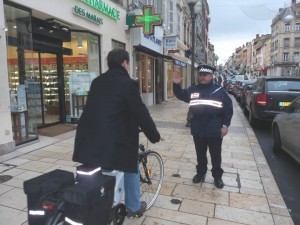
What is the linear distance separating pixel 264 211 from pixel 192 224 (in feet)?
3.44

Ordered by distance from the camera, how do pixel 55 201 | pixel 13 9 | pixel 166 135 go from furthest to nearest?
pixel 166 135 → pixel 13 9 → pixel 55 201

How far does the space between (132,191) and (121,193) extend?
0.14m

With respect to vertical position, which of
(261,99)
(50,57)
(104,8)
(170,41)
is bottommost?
(261,99)

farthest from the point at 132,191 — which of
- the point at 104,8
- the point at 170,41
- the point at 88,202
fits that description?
the point at 170,41

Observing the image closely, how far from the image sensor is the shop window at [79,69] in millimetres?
9727

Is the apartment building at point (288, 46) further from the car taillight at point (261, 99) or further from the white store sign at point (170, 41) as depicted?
the car taillight at point (261, 99)

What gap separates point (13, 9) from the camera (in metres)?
6.58

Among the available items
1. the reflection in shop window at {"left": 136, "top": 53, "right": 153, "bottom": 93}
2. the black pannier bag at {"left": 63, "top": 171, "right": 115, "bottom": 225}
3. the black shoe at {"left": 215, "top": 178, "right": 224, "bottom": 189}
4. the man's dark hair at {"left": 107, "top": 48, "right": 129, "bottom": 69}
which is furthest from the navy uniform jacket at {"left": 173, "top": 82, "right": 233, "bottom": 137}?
the reflection in shop window at {"left": 136, "top": 53, "right": 153, "bottom": 93}

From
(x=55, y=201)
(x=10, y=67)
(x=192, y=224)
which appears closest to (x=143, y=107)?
(x=55, y=201)

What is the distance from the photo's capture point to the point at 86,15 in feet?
30.1

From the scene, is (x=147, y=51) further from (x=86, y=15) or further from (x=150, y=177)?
(x=150, y=177)

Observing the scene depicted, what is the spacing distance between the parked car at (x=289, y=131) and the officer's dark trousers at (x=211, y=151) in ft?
5.99

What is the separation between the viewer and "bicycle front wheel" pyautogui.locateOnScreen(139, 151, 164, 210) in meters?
3.70

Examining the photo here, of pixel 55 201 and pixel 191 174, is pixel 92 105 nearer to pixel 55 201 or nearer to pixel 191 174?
pixel 55 201
